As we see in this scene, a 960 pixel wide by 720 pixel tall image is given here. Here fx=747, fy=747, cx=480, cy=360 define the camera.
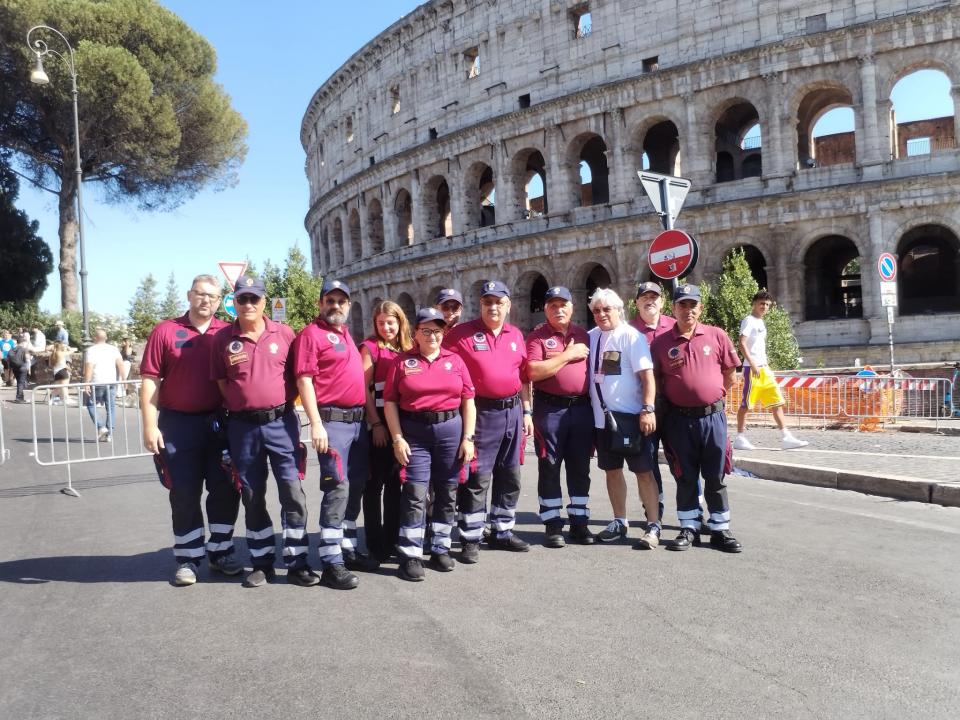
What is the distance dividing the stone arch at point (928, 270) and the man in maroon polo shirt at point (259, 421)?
25.3 meters

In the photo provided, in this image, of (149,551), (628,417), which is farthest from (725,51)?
(149,551)

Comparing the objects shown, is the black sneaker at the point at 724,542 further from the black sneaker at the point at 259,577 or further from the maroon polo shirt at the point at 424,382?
the black sneaker at the point at 259,577

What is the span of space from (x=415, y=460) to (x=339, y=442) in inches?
20.8

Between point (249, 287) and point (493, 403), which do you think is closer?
point (249, 287)

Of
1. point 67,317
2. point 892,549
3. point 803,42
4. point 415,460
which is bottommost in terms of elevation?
point 892,549

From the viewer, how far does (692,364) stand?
5492 mm

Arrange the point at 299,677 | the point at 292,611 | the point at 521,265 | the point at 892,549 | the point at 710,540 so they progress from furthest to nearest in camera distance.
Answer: the point at 521,265
the point at 710,540
the point at 892,549
the point at 292,611
the point at 299,677

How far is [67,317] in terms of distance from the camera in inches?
1304

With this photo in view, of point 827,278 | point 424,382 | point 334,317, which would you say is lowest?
point 424,382

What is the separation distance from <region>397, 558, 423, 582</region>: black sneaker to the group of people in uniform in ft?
0.08

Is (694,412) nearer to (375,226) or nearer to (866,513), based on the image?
(866,513)

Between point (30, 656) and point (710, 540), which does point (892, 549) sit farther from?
point (30, 656)

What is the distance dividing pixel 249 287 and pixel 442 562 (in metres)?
2.21

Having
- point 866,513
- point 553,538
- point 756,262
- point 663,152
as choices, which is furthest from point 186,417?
point 663,152
